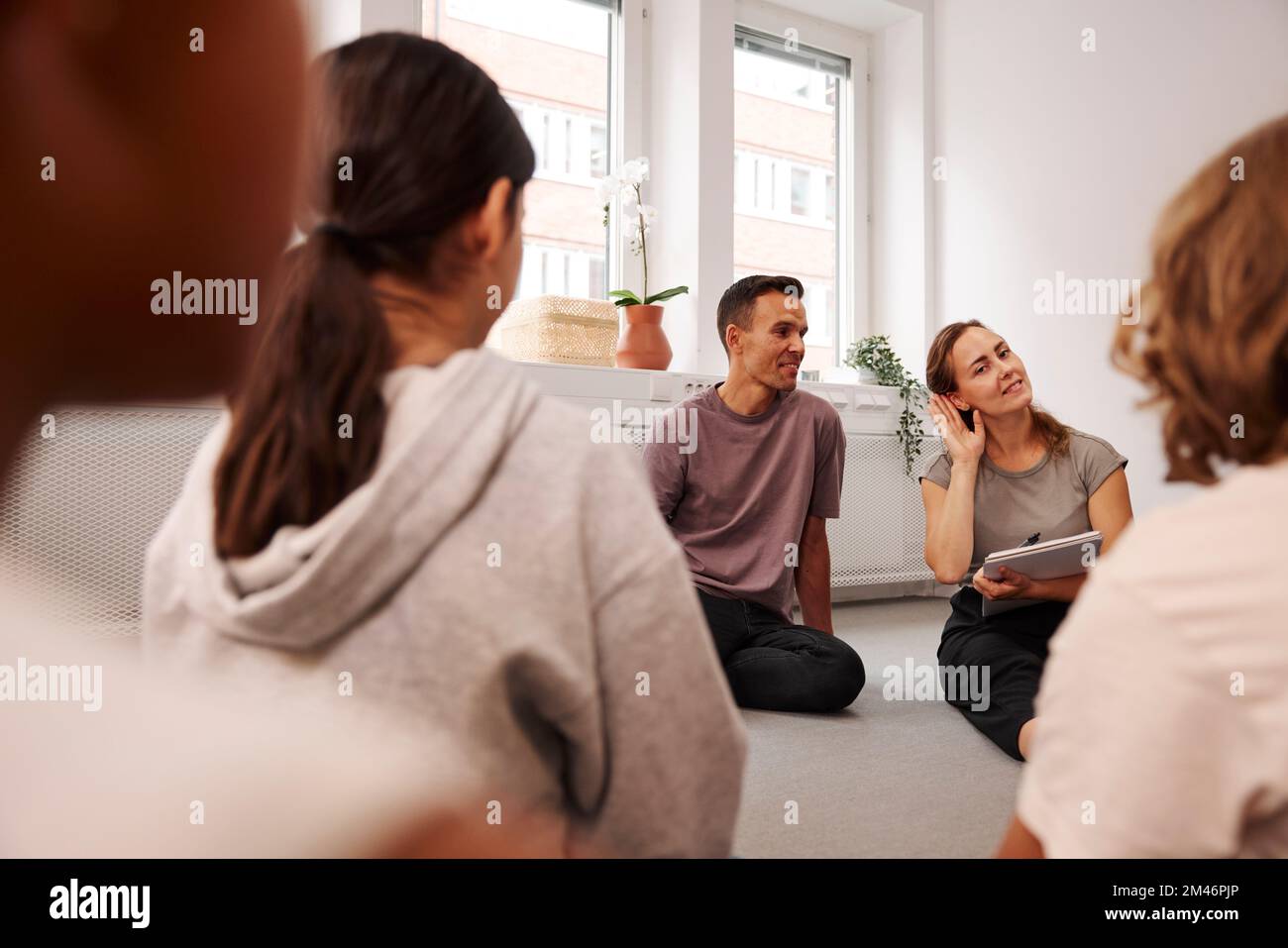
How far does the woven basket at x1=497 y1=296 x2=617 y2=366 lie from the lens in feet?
9.87

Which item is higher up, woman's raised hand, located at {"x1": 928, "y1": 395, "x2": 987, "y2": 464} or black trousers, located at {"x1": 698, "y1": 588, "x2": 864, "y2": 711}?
woman's raised hand, located at {"x1": 928, "y1": 395, "x2": 987, "y2": 464}

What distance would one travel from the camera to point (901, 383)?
3.72m

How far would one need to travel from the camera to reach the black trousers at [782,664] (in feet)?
6.61

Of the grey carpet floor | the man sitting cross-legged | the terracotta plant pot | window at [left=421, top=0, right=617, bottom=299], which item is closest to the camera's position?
the grey carpet floor

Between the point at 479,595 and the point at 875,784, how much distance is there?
1.25 meters

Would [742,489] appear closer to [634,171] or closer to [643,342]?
[643,342]

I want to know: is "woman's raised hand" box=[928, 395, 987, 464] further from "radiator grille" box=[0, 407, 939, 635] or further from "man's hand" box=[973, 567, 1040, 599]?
"radiator grille" box=[0, 407, 939, 635]

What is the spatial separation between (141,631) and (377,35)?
38 cm

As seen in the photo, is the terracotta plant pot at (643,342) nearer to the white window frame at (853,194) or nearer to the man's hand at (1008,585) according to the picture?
the white window frame at (853,194)

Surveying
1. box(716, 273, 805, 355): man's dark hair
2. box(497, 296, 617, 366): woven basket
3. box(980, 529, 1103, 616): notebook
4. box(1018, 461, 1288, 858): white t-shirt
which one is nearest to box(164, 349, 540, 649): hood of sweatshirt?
box(1018, 461, 1288, 858): white t-shirt

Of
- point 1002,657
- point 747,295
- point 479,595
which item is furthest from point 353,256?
point 747,295

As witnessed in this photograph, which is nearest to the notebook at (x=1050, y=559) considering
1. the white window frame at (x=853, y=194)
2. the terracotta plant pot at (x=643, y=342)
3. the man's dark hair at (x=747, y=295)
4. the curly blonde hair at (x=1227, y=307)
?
the man's dark hair at (x=747, y=295)

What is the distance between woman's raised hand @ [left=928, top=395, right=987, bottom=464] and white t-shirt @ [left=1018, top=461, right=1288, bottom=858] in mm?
1512
